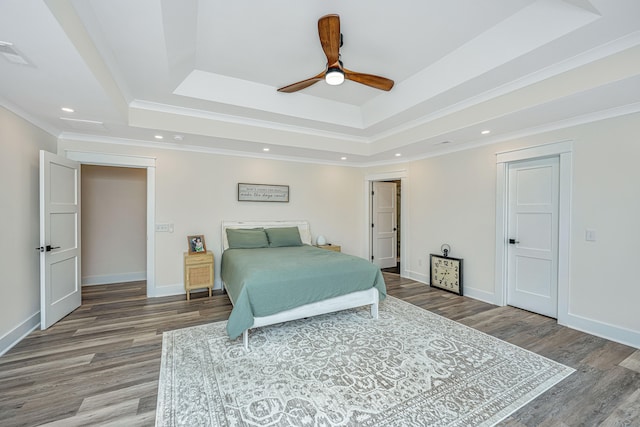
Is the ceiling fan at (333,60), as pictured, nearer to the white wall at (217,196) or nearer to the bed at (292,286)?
the bed at (292,286)

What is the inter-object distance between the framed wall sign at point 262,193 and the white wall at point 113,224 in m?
2.13

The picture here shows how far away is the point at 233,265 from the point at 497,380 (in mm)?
2973

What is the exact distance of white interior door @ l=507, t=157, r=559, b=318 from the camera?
348 centimetres

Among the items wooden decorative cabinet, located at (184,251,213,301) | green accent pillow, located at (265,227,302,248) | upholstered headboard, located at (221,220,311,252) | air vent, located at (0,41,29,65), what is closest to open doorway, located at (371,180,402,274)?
upholstered headboard, located at (221,220,311,252)

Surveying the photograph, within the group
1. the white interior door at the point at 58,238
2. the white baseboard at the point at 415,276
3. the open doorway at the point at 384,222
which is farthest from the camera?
the open doorway at the point at 384,222

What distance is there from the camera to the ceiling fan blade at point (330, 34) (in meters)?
2.11

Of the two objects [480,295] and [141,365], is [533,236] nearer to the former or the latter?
[480,295]

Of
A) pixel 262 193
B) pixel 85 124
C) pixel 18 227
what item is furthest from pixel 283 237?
pixel 18 227

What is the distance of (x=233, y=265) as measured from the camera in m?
3.56

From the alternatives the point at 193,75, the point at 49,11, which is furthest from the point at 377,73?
the point at 49,11

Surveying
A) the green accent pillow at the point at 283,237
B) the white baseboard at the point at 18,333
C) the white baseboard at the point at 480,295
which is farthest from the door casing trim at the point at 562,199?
the white baseboard at the point at 18,333

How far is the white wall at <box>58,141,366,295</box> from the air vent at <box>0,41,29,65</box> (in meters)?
2.34

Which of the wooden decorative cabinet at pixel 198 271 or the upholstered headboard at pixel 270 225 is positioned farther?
the upholstered headboard at pixel 270 225

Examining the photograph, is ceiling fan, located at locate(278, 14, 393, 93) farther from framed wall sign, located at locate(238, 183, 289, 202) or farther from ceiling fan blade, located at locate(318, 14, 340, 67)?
framed wall sign, located at locate(238, 183, 289, 202)
